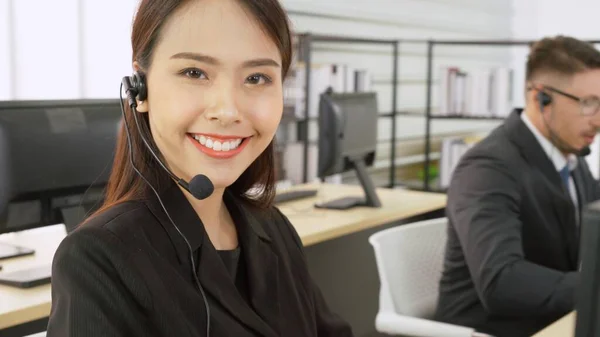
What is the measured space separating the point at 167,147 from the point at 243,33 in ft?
0.70

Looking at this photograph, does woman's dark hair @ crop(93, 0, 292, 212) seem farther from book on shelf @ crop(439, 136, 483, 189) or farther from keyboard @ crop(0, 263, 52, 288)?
book on shelf @ crop(439, 136, 483, 189)

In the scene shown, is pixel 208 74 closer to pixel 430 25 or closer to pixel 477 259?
pixel 477 259

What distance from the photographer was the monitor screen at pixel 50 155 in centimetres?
199

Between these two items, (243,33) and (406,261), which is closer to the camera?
(243,33)

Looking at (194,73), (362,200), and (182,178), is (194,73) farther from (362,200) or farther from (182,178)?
(362,200)

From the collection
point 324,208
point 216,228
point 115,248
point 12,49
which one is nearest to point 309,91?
point 324,208

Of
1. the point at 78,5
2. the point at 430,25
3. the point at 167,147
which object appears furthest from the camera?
the point at 430,25

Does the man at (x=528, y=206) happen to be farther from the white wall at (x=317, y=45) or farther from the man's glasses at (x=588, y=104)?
the white wall at (x=317, y=45)

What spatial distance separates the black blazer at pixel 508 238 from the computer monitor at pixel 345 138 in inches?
41.8

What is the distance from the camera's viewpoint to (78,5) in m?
3.57

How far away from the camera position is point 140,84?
1.15 m

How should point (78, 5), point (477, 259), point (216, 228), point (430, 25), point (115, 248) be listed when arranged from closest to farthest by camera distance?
point (115, 248) < point (216, 228) < point (477, 259) < point (78, 5) < point (430, 25)

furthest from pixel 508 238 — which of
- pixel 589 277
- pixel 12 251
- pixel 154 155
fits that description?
pixel 12 251

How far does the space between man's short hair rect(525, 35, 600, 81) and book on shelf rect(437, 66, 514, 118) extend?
89.4 inches
